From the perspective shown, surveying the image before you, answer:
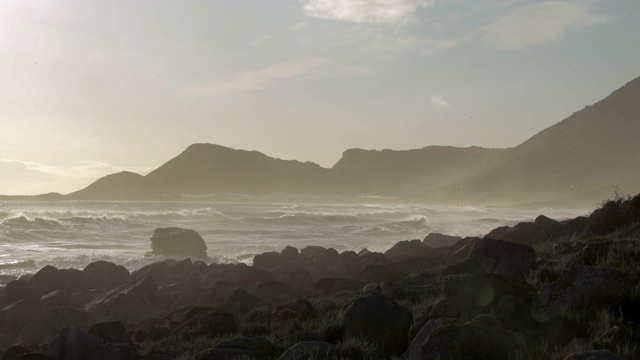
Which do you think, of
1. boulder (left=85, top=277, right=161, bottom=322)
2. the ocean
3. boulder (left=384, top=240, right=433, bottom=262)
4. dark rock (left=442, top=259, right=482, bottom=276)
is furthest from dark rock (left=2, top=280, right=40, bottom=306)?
dark rock (left=442, top=259, right=482, bottom=276)

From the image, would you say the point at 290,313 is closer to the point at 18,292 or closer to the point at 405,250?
the point at 18,292

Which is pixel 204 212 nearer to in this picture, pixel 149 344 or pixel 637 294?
pixel 149 344

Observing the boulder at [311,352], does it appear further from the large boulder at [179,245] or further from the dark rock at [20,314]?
the large boulder at [179,245]

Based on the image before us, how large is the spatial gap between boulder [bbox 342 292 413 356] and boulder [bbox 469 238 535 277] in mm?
2987

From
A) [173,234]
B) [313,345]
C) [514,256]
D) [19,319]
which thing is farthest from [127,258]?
[313,345]

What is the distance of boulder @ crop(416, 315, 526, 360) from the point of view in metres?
6.70

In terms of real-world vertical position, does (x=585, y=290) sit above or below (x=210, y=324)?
above

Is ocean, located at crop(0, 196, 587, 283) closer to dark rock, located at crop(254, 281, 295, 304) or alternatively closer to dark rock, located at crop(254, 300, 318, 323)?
dark rock, located at crop(254, 281, 295, 304)

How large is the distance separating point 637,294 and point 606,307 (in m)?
0.52

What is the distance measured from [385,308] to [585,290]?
2.65 m

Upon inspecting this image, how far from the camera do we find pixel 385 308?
9.05 metres

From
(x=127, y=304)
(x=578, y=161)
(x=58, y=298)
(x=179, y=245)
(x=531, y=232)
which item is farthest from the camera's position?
(x=578, y=161)

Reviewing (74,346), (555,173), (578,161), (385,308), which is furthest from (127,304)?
(578,161)

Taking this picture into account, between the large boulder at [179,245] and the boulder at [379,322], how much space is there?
25.5m
